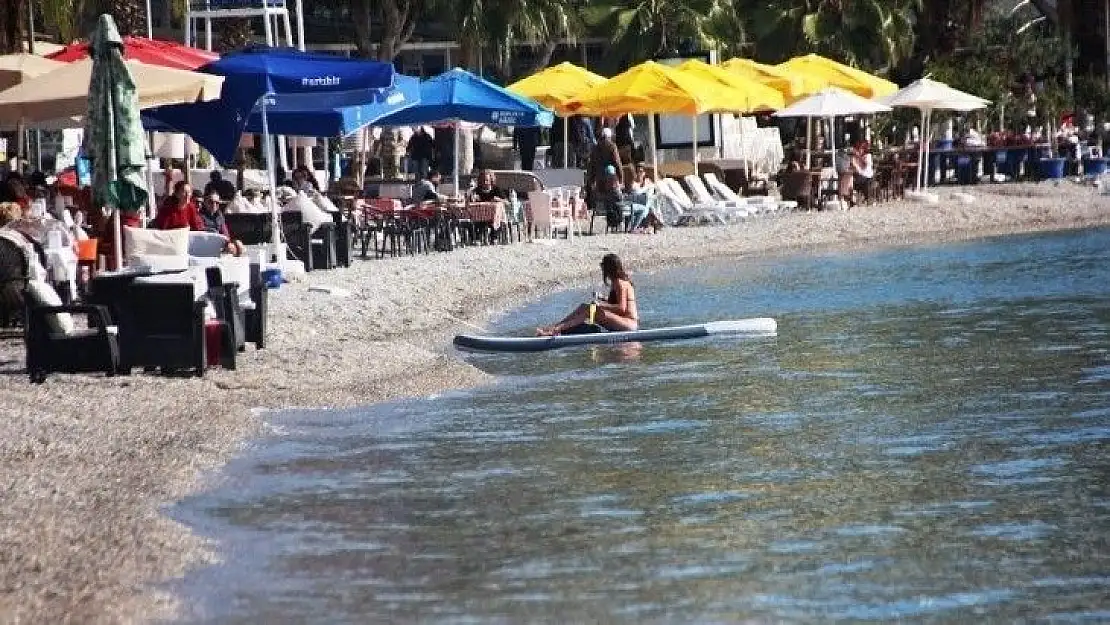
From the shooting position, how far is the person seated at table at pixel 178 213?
21703 millimetres

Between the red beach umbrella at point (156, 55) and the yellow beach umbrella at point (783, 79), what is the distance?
18.1 m

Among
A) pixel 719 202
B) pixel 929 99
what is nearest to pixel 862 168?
pixel 929 99

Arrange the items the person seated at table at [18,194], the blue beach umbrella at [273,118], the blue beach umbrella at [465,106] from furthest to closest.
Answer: the blue beach umbrella at [465,106] < the blue beach umbrella at [273,118] < the person seated at table at [18,194]

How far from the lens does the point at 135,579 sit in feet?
36.6

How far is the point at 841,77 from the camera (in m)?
42.7

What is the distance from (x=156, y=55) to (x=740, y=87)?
665 inches

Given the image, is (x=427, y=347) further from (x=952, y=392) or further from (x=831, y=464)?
(x=831, y=464)

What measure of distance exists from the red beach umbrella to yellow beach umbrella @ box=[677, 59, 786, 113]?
47.7 feet

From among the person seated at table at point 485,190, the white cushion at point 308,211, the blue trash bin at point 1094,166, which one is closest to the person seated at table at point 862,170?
the blue trash bin at point 1094,166

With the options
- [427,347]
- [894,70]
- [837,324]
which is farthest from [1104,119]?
[427,347]

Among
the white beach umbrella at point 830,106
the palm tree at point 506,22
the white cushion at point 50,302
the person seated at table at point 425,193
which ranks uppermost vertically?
the palm tree at point 506,22

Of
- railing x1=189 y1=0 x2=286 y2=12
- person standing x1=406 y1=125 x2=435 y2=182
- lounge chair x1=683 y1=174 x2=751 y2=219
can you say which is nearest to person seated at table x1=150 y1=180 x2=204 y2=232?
railing x1=189 y1=0 x2=286 y2=12

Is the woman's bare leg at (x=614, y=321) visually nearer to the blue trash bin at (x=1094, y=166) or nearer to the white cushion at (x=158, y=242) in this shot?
the white cushion at (x=158, y=242)

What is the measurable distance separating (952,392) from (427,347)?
5509 mm
